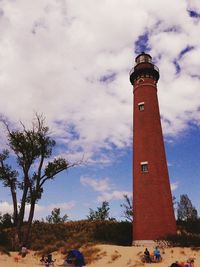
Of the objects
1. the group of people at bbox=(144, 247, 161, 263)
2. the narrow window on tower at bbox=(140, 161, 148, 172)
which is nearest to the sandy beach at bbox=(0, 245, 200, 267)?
the group of people at bbox=(144, 247, 161, 263)

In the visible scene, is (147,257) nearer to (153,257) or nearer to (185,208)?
(153,257)

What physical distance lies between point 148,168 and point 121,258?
29.7 ft

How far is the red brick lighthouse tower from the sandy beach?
8.54ft

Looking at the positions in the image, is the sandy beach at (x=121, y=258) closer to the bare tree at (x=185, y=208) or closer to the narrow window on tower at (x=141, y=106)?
the narrow window on tower at (x=141, y=106)

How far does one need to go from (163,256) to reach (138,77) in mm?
19499

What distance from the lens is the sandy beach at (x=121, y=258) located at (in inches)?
901

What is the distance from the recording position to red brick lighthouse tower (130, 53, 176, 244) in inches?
1082

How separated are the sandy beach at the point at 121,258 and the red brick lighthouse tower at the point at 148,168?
2604 mm

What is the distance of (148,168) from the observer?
29.2 m

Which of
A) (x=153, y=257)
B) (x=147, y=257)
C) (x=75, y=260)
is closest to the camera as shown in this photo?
(x=75, y=260)

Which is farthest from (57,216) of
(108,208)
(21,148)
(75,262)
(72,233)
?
(75,262)

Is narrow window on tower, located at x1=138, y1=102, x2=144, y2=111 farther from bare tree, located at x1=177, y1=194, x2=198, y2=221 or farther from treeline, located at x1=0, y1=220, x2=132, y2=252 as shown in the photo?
bare tree, located at x1=177, y1=194, x2=198, y2=221

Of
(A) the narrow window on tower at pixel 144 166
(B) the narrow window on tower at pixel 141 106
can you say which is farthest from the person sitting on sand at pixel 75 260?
(B) the narrow window on tower at pixel 141 106

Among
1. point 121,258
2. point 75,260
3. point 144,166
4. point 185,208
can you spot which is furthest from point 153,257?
point 185,208
